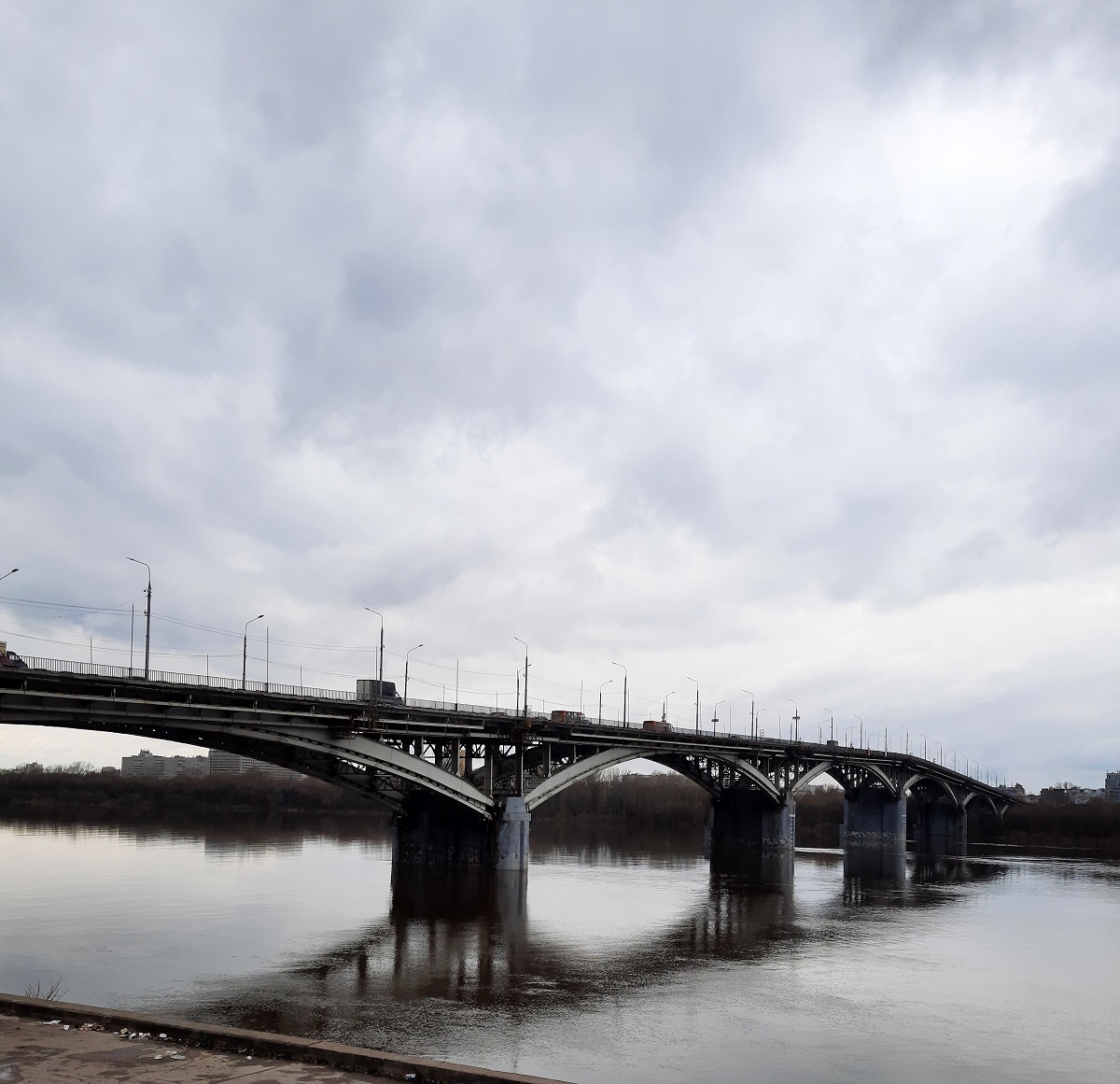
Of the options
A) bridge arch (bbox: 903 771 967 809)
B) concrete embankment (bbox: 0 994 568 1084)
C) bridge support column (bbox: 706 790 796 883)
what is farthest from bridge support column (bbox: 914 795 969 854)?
concrete embankment (bbox: 0 994 568 1084)

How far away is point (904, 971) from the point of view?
104 feet

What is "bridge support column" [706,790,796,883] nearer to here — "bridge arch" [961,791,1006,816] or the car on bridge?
A: the car on bridge

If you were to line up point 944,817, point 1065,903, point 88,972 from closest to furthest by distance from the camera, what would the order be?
point 88,972
point 1065,903
point 944,817

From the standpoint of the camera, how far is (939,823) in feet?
502

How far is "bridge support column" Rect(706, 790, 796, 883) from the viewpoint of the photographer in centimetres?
9438

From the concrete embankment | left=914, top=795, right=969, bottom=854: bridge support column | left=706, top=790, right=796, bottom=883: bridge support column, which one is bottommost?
left=914, top=795, right=969, bottom=854: bridge support column

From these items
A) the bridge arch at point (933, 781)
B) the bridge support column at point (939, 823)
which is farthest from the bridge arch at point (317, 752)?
the bridge support column at point (939, 823)

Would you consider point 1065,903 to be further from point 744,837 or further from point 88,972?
point 88,972

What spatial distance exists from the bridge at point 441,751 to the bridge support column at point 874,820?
21077 mm

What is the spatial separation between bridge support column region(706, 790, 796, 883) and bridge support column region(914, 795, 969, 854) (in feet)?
177

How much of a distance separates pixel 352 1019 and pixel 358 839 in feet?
281

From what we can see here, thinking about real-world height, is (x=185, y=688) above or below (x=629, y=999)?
above

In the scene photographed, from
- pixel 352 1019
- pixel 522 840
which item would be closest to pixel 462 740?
pixel 522 840

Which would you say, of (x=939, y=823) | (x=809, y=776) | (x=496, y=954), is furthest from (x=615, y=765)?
(x=939, y=823)
